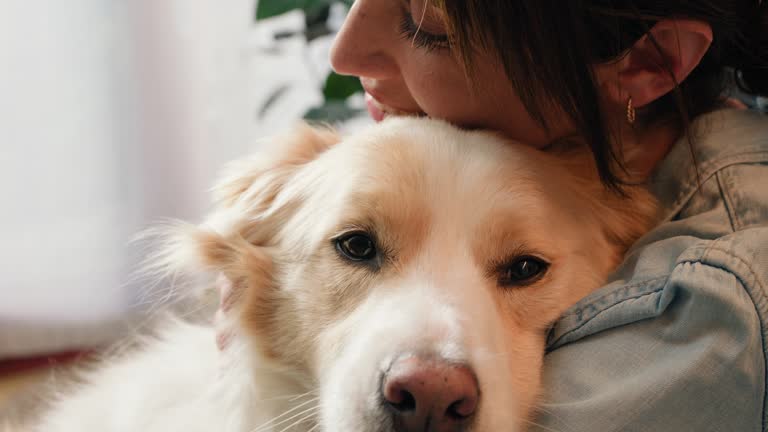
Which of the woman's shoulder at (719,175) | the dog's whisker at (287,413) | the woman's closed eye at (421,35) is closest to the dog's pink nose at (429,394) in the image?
the dog's whisker at (287,413)

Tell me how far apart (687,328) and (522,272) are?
33 centimetres

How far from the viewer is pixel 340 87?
2.26 metres

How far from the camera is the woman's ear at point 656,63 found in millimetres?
1143

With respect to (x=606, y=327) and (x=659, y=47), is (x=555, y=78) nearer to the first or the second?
(x=659, y=47)

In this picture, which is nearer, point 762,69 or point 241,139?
point 762,69

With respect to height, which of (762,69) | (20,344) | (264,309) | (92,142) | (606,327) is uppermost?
(762,69)

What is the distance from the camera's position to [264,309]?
4.40 feet

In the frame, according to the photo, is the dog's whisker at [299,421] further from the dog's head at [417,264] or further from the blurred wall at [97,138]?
the blurred wall at [97,138]

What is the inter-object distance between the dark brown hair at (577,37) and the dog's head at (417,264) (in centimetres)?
12

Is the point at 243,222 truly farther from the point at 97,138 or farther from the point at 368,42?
the point at 97,138

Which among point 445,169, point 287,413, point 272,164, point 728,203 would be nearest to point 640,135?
point 728,203

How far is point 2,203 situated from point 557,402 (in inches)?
95.9

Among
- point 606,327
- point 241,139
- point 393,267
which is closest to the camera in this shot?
point 606,327

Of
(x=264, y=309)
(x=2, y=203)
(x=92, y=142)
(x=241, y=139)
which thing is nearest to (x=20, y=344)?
(x=2, y=203)
